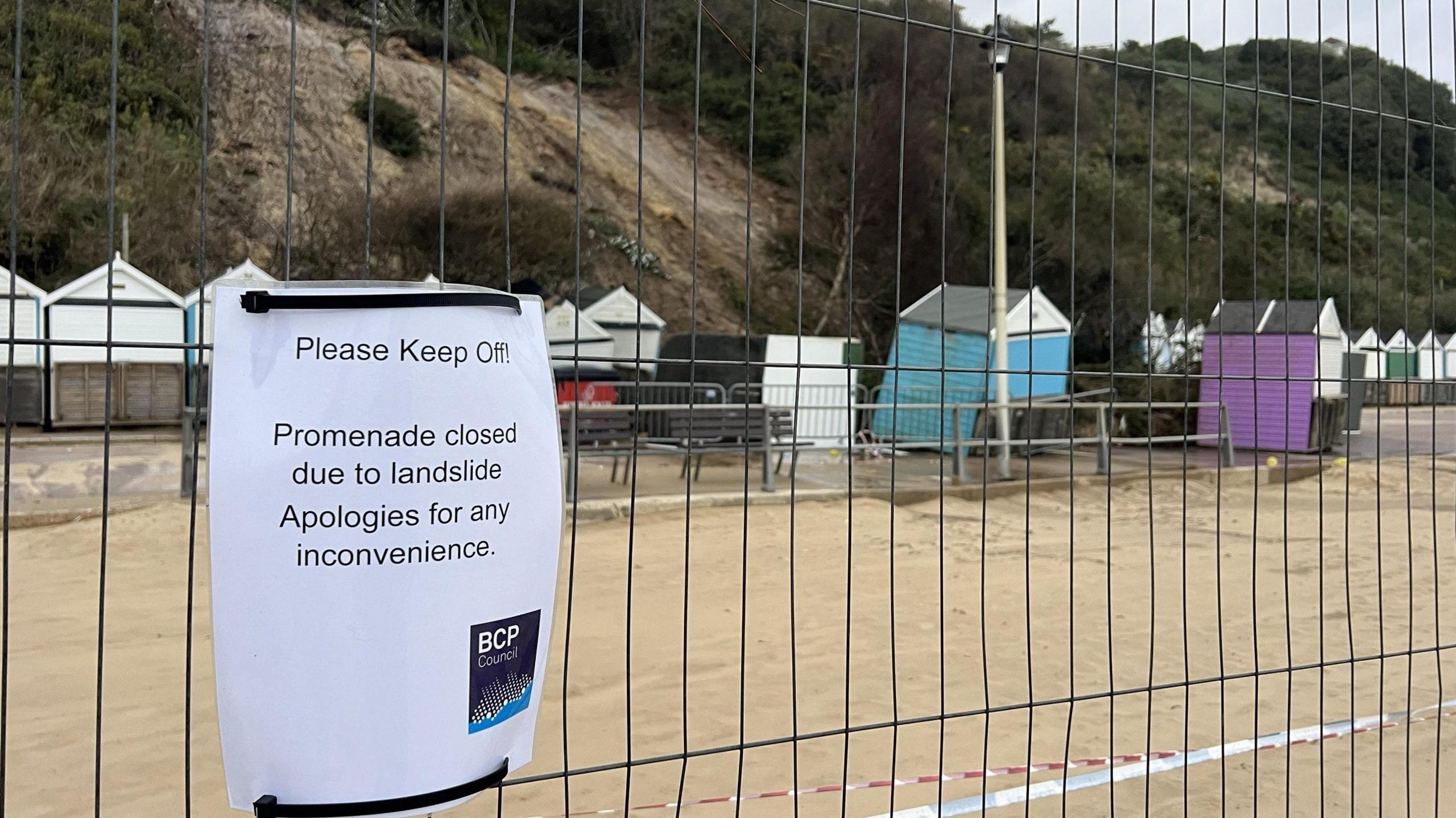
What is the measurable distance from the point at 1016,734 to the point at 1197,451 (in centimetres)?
1506

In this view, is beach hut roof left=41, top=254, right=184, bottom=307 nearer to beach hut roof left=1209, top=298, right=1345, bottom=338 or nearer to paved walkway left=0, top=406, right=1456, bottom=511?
paved walkway left=0, top=406, right=1456, bottom=511

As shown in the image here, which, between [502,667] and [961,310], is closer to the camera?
[502,667]

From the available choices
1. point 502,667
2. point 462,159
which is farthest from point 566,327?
point 502,667

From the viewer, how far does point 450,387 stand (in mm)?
1663

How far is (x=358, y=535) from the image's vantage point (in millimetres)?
1602

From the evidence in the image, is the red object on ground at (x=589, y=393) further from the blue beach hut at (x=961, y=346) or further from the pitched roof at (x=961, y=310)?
the pitched roof at (x=961, y=310)

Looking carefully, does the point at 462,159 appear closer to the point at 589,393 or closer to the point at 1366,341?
the point at 589,393

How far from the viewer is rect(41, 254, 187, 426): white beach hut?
50.9 feet

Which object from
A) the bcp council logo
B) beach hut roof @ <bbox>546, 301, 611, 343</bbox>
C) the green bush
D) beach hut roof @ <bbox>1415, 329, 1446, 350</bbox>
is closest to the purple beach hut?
beach hut roof @ <bbox>1415, 329, 1446, 350</bbox>

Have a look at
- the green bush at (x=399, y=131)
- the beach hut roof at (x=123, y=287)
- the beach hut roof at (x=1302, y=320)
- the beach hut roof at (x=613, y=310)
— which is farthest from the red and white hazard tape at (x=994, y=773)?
the green bush at (x=399, y=131)

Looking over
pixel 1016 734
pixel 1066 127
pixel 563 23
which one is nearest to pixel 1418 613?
pixel 1016 734

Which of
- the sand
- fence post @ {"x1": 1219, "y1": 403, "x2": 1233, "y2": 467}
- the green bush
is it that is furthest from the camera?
the green bush

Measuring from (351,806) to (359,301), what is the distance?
75cm

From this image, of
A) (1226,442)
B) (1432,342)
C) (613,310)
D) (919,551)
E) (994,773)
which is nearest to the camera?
(1432,342)
